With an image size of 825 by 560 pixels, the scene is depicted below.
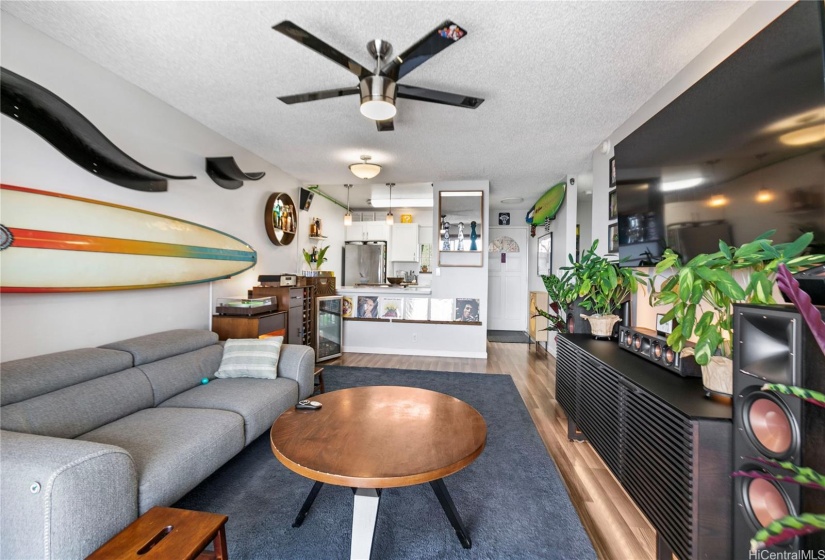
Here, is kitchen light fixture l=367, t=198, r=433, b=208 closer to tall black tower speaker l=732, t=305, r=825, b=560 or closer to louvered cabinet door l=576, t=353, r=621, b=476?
louvered cabinet door l=576, t=353, r=621, b=476

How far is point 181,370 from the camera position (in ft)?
7.36

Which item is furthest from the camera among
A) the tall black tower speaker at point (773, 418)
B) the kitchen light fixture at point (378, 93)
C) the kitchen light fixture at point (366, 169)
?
the kitchen light fixture at point (366, 169)

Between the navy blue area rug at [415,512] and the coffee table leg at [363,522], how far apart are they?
193 mm

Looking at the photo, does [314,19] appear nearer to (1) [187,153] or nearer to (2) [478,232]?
(1) [187,153]

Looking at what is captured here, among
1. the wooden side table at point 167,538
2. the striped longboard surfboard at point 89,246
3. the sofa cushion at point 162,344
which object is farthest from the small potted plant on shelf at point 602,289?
the striped longboard surfboard at point 89,246

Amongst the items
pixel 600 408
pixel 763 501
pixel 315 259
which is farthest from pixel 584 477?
pixel 315 259

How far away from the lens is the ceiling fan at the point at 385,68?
5.20ft

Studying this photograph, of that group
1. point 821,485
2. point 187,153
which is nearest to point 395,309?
point 187,153

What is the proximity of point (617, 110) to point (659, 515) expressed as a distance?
8.97ft

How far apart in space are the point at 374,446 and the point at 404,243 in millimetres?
5728

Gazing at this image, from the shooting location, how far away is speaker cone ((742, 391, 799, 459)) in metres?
0.89

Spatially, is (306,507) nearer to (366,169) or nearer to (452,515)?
(452,515)

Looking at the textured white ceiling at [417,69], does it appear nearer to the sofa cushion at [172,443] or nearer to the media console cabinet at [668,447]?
the media console cabinet at [668,447]

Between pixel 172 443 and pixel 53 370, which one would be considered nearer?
pixel 172 443
